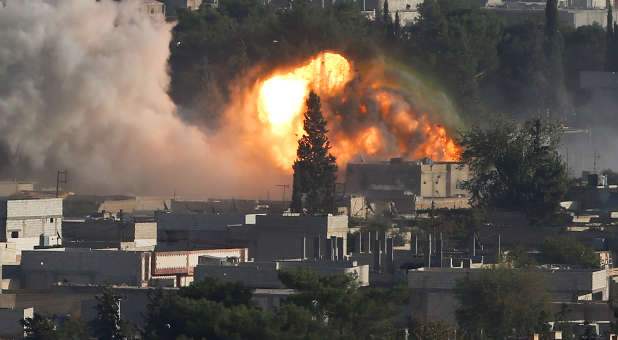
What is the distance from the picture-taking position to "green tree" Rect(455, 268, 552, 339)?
7844 centimetres

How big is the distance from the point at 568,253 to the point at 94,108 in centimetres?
4566

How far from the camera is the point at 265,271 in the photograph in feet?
274

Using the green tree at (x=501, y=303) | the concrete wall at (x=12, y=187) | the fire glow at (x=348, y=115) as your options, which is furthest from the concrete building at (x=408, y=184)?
the green tree at (x=501, y=303)

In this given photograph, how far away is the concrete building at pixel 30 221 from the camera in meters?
105

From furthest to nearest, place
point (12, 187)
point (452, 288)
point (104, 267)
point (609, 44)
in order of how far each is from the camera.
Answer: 1. point (609, 44)
2. point (12, 187)
3. point (104, 267)
4. point (452, 288)

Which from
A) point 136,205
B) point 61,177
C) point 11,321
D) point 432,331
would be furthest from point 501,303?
point 61,177

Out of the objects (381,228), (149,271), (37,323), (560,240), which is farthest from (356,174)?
(37,323)

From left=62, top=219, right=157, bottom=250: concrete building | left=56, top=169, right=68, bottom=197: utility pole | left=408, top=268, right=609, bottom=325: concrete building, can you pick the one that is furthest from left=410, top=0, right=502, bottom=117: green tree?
left=408, top=268, right=609, bottom=325: concrete building

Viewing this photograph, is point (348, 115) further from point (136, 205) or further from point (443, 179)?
point (136, 205)

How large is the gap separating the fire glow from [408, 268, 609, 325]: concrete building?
57925 millimetres

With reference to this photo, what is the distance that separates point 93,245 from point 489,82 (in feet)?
→ 287

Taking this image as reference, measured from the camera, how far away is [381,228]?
11238cm

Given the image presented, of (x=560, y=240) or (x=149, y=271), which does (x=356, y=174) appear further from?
(x=149, y=271)

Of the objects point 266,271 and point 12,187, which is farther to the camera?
point 12,187
